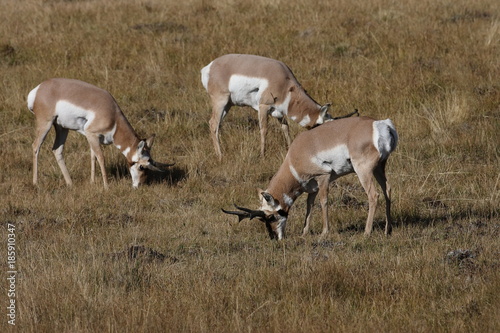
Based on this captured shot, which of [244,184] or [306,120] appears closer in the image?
[244,184]

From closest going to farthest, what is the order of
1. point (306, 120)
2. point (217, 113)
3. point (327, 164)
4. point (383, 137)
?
1. point (383, 137)
2. point (327, 164)
3. point (306, 120)
4. point (217, 113)

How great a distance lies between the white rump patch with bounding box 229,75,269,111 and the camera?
1133 centimetres

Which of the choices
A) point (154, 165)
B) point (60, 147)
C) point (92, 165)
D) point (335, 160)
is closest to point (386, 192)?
point (335, 160)

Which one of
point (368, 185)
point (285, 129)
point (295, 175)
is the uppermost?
point (368, 185)

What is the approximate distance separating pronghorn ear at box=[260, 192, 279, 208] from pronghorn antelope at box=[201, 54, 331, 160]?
131 inches

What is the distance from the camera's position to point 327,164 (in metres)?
7.99

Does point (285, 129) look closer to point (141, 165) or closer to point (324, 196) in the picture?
point (141, 165)

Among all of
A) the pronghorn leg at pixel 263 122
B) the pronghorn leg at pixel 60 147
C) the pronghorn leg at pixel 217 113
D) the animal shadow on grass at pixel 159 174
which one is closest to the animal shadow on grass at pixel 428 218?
the animal shadow on grass at pixel 159 174

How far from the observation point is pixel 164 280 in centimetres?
632

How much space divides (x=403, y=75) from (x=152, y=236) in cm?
717

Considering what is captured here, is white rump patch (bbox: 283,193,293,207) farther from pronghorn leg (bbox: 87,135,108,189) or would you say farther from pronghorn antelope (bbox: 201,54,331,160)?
pronghorn antelope (bbox: 201,54,331,160)

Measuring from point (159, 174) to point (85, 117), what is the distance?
123 centimetres

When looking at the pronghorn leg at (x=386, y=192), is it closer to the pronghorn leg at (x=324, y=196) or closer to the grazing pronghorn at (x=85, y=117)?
the pronghorn leg at (x=324, y=196)

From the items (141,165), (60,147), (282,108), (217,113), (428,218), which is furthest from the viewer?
(217,113)
